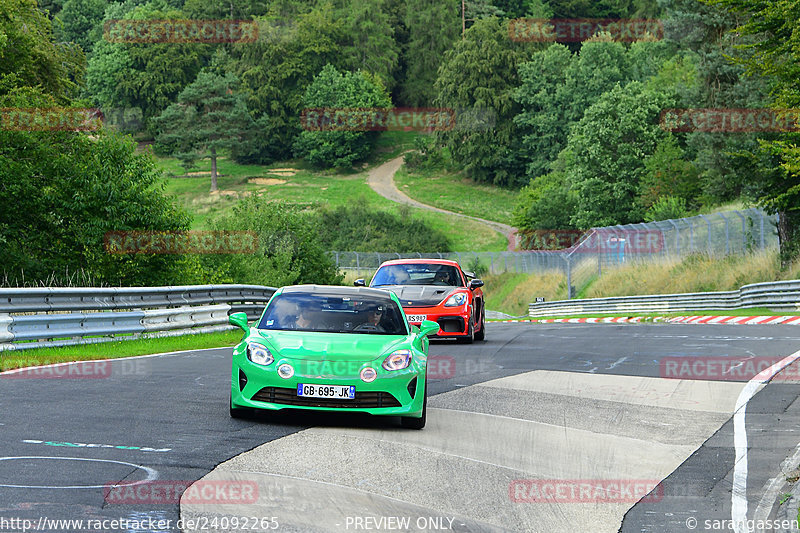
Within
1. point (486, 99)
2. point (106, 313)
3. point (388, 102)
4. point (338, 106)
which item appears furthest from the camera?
point (388, 102)

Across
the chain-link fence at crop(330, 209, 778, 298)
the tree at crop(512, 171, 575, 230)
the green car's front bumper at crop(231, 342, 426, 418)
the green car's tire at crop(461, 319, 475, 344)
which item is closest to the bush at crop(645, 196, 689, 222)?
the chain-link fence at crop(330, 209, 778, 298)

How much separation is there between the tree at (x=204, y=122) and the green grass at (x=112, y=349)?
339 ft

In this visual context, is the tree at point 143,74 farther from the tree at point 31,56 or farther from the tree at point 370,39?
the tree at point 31,56

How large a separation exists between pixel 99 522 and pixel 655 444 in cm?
541

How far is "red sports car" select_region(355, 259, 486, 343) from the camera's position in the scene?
19.5m

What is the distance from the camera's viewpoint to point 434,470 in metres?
7.78

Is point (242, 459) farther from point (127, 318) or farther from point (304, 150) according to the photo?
point (304, 150)

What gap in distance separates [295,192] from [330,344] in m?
108

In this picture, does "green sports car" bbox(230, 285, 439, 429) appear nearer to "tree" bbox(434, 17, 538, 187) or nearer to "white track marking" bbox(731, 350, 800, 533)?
"white track marking" bbox(731, 350, 800, 533)

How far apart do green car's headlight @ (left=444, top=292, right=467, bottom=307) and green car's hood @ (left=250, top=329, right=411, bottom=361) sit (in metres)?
9.72

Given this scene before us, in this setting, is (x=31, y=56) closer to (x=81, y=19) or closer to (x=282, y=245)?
(x=282, y=245)

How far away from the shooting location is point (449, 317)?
64.7 ft

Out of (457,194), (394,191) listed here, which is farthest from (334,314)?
(394,191)

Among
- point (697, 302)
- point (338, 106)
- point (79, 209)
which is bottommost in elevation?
point (338, 106)
